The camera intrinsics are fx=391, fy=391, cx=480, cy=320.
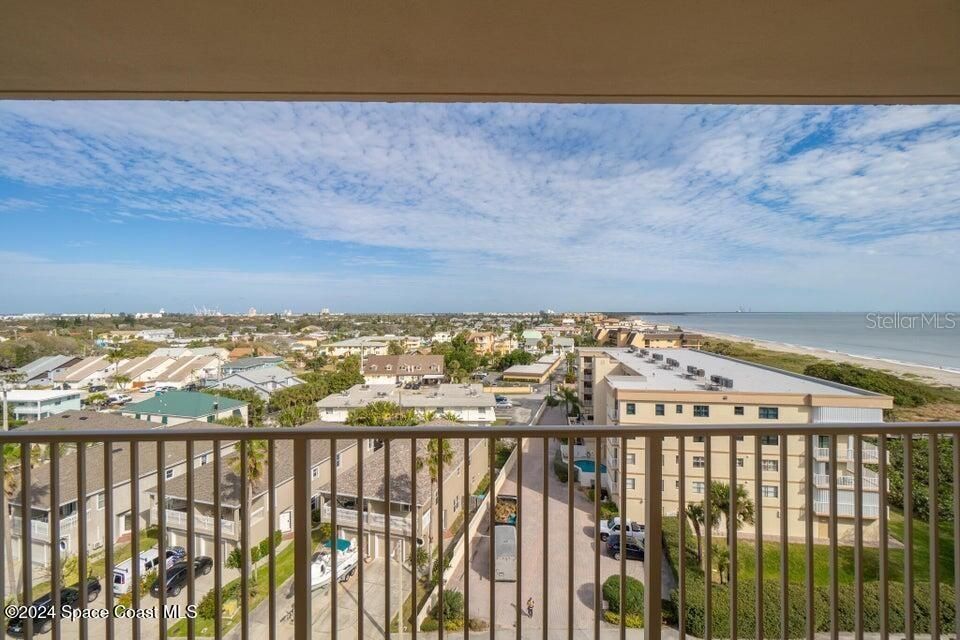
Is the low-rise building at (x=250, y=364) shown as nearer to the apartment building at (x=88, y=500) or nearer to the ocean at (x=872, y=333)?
the apartment building at (x=88, y=500)

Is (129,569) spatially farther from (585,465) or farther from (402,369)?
(585,465)

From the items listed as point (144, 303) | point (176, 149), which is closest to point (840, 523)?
point (144, 303)

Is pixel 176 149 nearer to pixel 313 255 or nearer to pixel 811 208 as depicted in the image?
pixel 313 255

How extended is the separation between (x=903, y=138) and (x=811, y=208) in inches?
20.7

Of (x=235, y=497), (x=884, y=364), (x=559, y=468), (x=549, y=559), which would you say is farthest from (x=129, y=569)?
(x=884, y=364)

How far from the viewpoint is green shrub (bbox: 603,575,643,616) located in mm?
1545

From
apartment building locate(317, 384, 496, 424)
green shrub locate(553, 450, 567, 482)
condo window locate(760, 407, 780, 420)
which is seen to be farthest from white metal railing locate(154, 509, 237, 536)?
condo window locate(760, 407, 780, 420)

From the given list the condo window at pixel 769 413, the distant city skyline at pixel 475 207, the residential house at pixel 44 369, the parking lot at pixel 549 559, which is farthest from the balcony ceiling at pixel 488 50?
the parking lot at pixel 549 559

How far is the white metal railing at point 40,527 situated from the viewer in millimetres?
1448

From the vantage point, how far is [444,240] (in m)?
2.62

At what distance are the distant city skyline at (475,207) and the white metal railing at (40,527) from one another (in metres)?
1.02

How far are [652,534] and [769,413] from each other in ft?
2.61

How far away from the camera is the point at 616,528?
158 centimetres

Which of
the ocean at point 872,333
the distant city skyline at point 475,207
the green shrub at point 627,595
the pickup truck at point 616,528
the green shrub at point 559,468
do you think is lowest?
the green shrub at point 627,595
